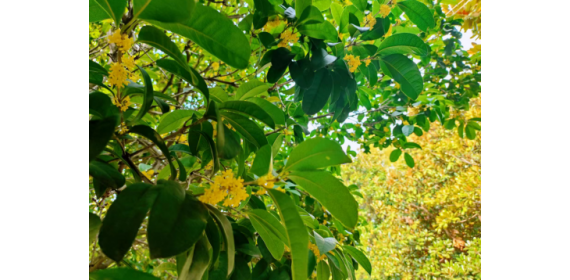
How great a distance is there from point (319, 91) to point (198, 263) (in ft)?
1.30

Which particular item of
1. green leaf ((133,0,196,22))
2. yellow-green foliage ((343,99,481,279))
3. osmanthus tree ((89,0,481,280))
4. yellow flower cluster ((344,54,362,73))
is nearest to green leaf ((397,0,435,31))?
osmanthus tree ((89,0,481,280))

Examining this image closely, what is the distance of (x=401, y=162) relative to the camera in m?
4.99

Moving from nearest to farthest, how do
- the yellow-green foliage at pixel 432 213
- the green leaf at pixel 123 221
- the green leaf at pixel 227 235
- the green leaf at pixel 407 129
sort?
1. the green leaf at pixel 123 221
2. the green leaf at pixel 227 235
3. the green leaf at pixel 407 129
4. the yellow-green foliage at pixel 432 213

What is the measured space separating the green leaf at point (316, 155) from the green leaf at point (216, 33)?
0.42ft

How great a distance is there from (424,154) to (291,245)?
474cm

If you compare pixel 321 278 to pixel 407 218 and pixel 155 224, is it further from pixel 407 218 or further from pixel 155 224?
pixel 407 218

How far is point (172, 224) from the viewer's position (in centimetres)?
28

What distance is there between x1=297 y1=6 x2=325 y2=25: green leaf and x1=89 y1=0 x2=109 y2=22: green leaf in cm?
32

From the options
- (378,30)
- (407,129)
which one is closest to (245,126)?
(378,30)

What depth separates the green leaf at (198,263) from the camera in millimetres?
351

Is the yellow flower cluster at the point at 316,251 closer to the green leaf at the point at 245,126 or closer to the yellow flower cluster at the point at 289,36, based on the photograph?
the green leaf at the point at 245,126

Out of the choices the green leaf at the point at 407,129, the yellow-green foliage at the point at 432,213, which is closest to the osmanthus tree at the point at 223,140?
the green leaf at the point at 407,129
